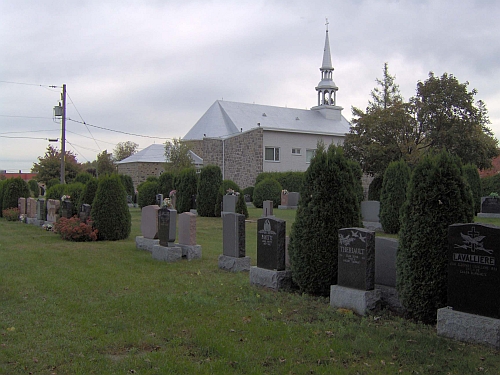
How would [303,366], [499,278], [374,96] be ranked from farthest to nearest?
[374,96] < [499,278] < [303,366]

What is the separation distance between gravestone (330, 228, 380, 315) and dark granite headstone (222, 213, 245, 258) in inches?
124

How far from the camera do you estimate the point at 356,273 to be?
21.6 ft

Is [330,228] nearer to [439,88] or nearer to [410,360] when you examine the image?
[410,360]

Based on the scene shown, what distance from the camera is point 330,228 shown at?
7266 millimetres

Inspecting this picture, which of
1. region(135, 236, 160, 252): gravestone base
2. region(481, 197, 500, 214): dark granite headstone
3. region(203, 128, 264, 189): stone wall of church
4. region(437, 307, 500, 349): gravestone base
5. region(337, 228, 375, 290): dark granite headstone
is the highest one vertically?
region(203, 128, 264, 189): stone wall of church

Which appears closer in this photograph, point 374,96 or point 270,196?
point 270,196

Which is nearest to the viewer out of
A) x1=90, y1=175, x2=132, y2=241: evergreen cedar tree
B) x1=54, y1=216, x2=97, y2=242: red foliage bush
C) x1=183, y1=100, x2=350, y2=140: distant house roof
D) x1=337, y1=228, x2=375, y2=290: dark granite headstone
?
x1=337, y1=228, x2=375, y2=290: dark granite headstone

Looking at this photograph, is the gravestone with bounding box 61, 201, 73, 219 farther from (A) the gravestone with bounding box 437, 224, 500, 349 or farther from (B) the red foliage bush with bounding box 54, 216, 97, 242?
(A) the gravestone with bounding box 437, 224, 500, 349

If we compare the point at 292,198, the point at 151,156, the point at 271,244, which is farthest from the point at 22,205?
the point at 151,156

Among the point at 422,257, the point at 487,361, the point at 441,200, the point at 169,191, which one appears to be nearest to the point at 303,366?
the point at 487,361

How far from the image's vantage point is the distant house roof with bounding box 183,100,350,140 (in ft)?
137

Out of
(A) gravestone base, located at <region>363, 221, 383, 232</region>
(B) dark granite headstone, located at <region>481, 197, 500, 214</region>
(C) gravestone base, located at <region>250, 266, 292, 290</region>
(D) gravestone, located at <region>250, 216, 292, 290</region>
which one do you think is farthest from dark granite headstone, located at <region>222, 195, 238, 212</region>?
(C) gravestone base, located at <region>250, 266, 292, 290</region>

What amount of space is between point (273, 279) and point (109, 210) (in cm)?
764

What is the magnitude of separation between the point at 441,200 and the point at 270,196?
80.5 ft
